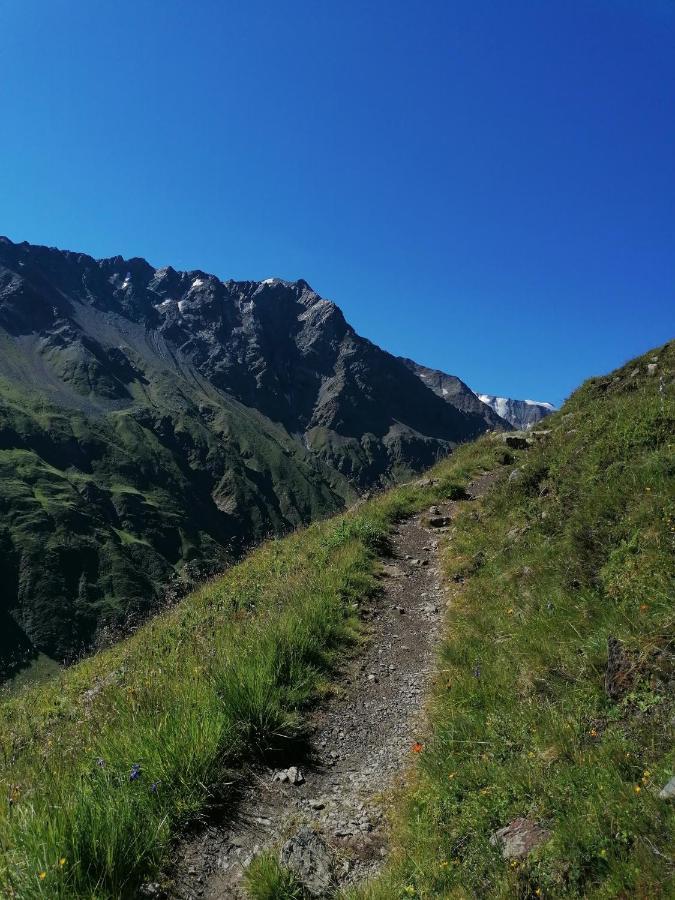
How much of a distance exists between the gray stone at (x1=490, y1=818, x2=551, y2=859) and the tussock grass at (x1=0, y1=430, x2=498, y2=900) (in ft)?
6.07

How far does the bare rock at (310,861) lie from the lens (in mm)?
4410

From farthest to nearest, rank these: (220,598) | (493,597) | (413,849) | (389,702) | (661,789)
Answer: (220,598) → (493,597) → (389,702) → (413,849) → (661,789)

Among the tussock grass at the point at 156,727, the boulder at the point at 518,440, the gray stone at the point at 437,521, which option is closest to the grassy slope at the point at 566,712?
the tussock grass at the point at 156,727

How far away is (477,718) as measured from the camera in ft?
19.3

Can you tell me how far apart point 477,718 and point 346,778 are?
166 cm

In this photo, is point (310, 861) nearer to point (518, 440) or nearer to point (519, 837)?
point (519, 837)

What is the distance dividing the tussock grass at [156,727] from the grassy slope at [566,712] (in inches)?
66.7

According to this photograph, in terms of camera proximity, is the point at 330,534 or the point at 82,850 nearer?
the point at 82,850

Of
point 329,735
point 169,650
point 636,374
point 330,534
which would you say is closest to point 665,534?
point 329,735

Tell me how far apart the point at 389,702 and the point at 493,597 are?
118 inches

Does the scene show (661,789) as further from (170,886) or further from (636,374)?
(636,374)

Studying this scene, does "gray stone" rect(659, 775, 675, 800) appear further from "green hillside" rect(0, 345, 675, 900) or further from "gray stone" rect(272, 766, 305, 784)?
"gray stone" rect(272, 766, 305, 784)

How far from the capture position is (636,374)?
62.9ft

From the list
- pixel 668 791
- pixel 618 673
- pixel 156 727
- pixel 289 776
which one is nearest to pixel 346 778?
pixel 289 776
